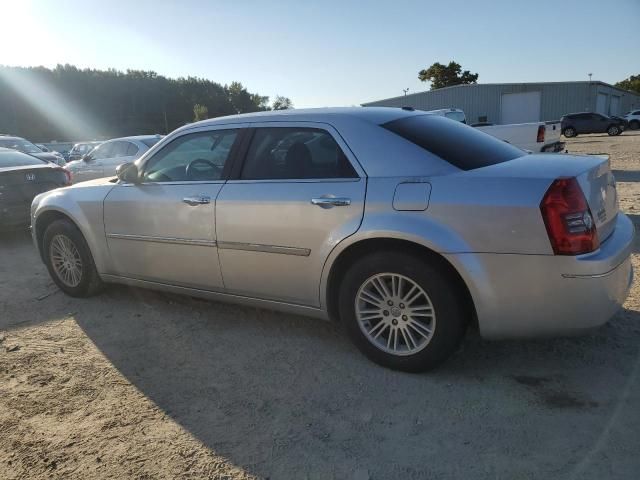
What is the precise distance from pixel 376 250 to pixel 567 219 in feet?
3.49

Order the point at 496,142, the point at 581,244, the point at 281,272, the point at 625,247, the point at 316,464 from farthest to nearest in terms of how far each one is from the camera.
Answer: the point at 496,142, the point at 281,272, the point at 625,247, the point at 581,244, the point at 316,464

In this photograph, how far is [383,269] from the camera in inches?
118

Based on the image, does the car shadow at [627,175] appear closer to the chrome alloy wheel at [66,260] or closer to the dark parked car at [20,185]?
the chrome alloy wheel at [66,260]

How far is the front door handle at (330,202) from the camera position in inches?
122

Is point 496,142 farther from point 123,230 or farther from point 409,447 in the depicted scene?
point 123,230

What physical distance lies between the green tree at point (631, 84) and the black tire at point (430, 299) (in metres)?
96.6

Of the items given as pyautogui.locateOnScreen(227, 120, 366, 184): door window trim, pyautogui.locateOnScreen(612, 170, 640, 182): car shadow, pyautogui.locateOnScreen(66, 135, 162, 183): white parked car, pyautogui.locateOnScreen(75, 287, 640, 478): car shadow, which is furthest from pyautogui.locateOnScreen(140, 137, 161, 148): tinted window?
pyautogui.locateOnScreen(612, 170, 640, 182): car shadow

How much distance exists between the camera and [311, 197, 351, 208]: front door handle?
309cm

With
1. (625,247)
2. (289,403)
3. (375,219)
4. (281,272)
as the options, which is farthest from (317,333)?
(625,247)

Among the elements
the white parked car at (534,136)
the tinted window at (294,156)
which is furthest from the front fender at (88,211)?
the white parked car at (534,136)

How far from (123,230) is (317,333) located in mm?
1863

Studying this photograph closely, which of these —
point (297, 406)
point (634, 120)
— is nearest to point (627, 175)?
point (297, 406)

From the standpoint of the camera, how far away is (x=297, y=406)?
9.32 feet

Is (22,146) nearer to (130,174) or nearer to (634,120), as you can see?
(130,174)
